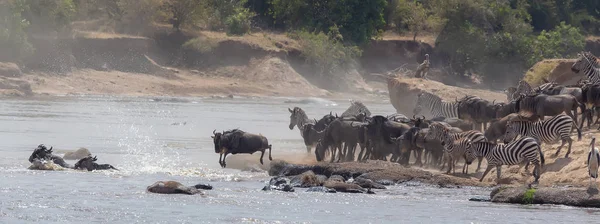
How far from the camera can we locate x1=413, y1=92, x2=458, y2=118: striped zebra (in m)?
33.4

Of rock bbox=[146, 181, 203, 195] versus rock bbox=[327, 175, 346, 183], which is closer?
rock bbox=[146, 181, 203, 195]

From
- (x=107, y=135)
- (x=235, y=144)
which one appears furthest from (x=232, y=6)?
(x=235, y=144)

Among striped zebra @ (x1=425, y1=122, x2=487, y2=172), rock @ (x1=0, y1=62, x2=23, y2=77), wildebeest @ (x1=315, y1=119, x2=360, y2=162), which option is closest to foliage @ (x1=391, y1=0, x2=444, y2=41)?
rock @ (x1=0, y1=62, x2=23, y2=77)

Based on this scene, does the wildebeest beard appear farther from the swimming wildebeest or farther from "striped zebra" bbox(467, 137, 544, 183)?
"striped zebra" bbox(467, 137, 544, 183)

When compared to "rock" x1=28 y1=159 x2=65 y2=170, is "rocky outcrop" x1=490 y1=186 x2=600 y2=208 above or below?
above

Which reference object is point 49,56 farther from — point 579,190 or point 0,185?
point 579,190

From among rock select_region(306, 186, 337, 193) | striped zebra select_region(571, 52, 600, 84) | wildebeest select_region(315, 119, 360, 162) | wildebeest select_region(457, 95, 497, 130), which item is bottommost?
rock select_region(306, 186, 337, 193)

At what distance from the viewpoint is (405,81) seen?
39656mm

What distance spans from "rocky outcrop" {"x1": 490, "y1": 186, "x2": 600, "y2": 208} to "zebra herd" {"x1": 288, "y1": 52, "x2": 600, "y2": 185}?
1748 mm

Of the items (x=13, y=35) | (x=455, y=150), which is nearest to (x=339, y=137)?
(x=455, y=150)

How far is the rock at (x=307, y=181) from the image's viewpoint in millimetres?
22828

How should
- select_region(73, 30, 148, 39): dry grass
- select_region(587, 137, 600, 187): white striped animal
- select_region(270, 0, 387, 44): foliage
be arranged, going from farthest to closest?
select_region(270, 0, 387, 44): foliage → select_region(73, 30, 148, 39): dry grass → select_region(587, 137, 600, 187): white striped animal

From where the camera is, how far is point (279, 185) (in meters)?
22.7

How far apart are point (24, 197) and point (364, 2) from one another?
161 ft
